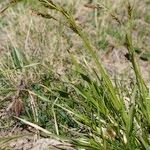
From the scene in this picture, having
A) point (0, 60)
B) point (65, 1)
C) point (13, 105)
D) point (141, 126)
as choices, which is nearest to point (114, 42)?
point (65, 1)

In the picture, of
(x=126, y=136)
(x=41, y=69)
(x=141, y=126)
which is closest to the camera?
(x=126, y=136)

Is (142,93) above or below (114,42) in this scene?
above

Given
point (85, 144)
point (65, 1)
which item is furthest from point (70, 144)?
point (65, 1)

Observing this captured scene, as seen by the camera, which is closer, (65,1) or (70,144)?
(70,144)

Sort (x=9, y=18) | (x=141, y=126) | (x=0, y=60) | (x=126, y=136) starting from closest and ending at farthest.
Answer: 1. (x=126, y=136)
2. (x=141, y=126)
3. (x=0, y=60)
4. (x=9, y=18)

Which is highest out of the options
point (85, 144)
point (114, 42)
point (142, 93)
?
point (142, 93)

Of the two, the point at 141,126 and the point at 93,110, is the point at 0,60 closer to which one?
the point at 93,110
